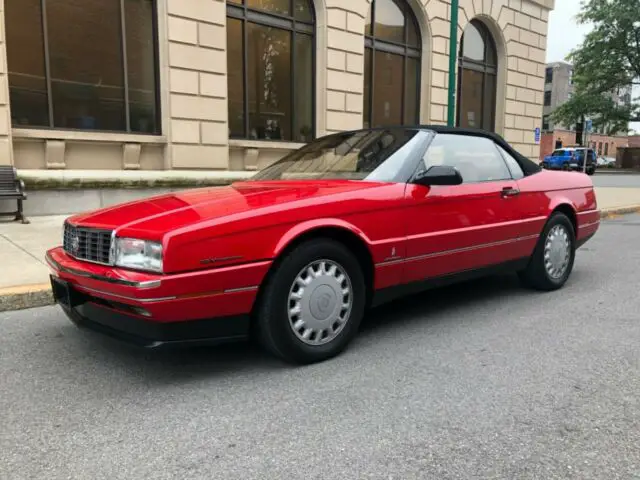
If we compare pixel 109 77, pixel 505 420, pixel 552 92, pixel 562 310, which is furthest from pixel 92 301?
pixel 552 92

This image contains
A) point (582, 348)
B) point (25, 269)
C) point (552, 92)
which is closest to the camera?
point (582, 348)

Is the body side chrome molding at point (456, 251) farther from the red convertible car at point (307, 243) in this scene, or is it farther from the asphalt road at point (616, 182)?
the asphalt road at point (616, 182)

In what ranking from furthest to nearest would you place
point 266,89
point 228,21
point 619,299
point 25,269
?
point 266,89 < point 228,21 < point 25,269 < point 619,299

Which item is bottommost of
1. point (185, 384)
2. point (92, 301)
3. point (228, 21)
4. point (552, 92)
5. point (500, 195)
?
point (185, 384)

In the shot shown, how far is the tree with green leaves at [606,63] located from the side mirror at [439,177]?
46.2 meters

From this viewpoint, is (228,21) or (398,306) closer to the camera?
(398,306)

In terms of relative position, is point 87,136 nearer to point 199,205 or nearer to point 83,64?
point 83,64

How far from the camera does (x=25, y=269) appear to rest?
5492 millimetres

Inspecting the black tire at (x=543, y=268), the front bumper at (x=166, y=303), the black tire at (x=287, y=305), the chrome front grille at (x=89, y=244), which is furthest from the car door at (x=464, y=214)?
the chrome front grille at (x=89, y=244)

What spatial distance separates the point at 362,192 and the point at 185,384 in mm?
1606

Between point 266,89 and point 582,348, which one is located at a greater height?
point 266,89

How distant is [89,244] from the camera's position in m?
3.17

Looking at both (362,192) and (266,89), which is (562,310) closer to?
(362,192)

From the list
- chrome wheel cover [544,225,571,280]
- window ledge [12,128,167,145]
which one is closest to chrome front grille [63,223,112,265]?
chrome wheel cover [544,225,571,280]
